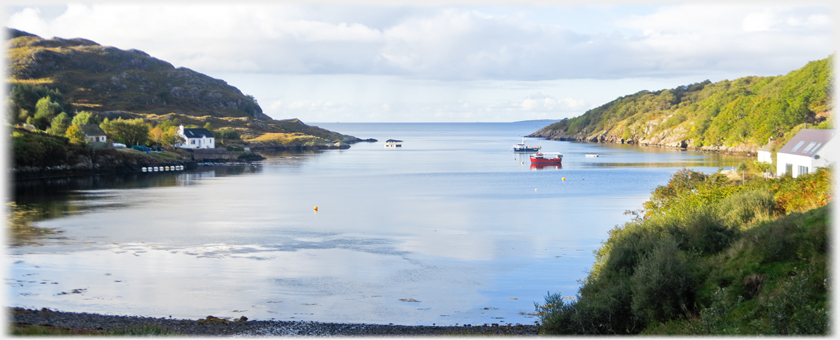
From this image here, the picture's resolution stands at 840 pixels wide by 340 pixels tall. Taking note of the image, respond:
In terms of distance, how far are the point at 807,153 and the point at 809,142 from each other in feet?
9.54

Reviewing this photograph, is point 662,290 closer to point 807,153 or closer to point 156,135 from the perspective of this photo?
point 807,153

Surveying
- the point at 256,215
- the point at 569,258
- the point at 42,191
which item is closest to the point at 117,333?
the point at 569,258

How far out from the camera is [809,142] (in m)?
50.6

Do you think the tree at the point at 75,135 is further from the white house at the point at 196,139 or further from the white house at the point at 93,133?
the white house at the point at 196,139

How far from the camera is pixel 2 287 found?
24.3m

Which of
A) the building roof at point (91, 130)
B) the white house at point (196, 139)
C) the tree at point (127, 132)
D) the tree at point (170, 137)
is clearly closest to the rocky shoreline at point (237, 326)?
the building roof at point (91, 130)

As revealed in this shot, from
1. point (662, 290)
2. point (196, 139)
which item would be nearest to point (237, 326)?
A: point (662, 290)

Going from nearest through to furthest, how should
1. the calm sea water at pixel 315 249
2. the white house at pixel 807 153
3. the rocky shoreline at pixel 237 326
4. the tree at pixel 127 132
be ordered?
1. the rocky shoreline at pixel 237 326
2. the calm sea water at pixel 315 249
3. the white house at pixel 807 153
4. the tree at pixel 127 132

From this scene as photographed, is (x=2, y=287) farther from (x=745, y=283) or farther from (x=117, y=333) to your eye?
(x=745, y=283)

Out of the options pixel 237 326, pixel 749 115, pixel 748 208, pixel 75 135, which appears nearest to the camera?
pixel 237 326

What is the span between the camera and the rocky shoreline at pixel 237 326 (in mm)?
18094

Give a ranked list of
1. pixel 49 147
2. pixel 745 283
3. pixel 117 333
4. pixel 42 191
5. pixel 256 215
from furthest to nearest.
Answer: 1. pixel 49 147
2. pixel 42 191
3. pixel 256 215
4. pixel 745 283
5. pixel 117 333

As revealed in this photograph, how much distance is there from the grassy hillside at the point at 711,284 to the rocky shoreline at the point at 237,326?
240 cm

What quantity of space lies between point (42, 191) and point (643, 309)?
62.0 meters
